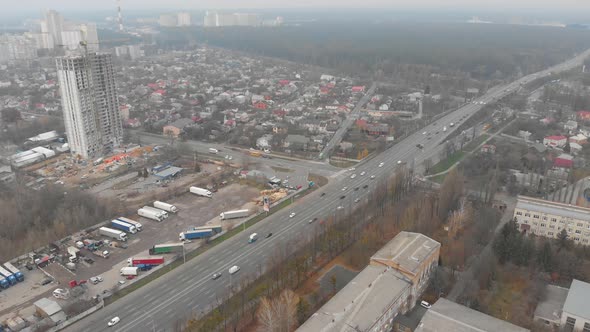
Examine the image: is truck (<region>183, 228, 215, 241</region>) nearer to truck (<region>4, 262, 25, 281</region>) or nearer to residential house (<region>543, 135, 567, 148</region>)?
truck (<region>4, 262, 25, 281</region>)

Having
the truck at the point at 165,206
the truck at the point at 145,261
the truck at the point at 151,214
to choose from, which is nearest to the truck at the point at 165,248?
the truck at the point at 145,261

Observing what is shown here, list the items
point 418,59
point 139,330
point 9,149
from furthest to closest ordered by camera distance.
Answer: point 418,59
point 9,149
point 139,330

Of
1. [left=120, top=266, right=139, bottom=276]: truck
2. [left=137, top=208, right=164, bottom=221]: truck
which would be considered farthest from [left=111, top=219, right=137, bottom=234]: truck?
[left=120, top=266, right=139, bottom=276]: truck

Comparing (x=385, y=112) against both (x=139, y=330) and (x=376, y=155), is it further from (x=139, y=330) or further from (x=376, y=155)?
(x=139, y=330)

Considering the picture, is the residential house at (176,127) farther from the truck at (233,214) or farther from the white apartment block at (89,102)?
the truck at (233,214)

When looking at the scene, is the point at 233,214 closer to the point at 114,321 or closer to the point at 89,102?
the point at 114,321

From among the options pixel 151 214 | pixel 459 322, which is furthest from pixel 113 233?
pixel 459 322

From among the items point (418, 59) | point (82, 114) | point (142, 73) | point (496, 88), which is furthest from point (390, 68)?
point (82, 114)
